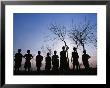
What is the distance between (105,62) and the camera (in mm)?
1185

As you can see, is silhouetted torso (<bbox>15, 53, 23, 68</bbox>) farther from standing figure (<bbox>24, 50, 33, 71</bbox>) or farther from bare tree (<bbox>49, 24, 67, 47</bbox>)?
bare tree (<bbox>49, 24, 67, 47</bbox>)

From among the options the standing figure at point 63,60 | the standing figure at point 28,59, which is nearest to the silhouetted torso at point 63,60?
the standing figure at point 63,60

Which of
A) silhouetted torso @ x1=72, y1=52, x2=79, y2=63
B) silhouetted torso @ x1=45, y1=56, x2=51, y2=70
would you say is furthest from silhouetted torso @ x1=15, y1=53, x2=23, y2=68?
silhouetted torso @ x1=72, y1=52, x2=79, y2=63

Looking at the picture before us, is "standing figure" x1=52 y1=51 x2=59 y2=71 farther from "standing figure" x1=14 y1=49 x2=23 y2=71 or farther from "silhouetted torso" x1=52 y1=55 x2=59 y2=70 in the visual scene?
"standing figure" x1=14 y1=49 x2=23 y2=71

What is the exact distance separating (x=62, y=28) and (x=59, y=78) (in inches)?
9.0

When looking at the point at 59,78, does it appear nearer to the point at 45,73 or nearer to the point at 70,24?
the point at 45,73

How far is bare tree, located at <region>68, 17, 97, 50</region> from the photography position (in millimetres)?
1194

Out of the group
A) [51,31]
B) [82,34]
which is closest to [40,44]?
[51,31]

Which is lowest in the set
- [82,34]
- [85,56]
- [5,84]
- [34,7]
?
[5,84]

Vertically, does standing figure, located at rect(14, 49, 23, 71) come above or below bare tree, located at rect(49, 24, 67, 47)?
below

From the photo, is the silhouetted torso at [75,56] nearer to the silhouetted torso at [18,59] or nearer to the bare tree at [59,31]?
the bare tree at [59,31]

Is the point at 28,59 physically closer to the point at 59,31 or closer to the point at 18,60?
the point at 18,60

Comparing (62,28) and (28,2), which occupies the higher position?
(28,2)

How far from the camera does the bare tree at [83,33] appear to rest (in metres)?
1.19
